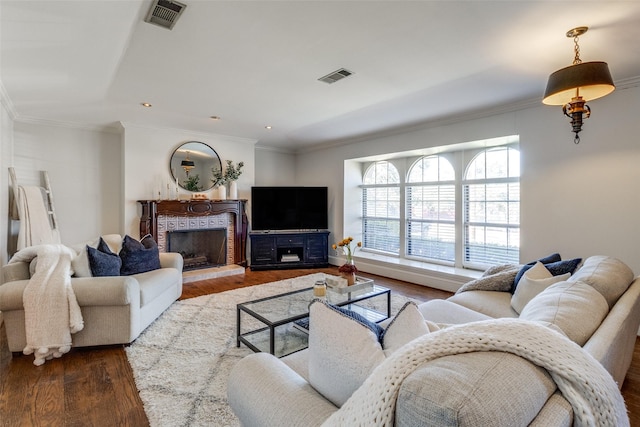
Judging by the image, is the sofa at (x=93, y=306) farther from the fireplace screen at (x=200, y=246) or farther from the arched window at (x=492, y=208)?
the arched window at (x=492, y=208)

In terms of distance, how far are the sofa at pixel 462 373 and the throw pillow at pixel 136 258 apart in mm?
2630

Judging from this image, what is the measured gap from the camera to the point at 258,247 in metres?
5.94

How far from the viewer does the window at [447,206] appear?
4422mm

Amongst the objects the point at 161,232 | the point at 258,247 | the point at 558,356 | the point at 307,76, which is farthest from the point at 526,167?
the point at 161,232

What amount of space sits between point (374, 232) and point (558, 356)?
5495 mm

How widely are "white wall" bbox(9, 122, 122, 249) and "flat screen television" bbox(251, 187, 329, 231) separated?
233 centimetres

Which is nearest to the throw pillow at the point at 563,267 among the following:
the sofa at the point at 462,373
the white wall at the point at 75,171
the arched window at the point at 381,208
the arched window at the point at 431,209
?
the sofa at the point at 462,373

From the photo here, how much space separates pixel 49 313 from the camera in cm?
241

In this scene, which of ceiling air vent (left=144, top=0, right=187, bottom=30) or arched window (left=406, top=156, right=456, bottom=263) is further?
arched window (left=406, top=156, right=456, bottom=263)

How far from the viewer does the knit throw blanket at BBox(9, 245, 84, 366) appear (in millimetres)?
2387

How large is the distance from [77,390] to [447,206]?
194 inches

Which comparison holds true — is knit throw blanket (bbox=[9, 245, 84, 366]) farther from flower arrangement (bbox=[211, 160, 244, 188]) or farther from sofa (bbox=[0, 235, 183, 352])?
flower arrangement (bbox=[211, 160, 244, 188])

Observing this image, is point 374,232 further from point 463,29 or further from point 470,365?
point 470,365

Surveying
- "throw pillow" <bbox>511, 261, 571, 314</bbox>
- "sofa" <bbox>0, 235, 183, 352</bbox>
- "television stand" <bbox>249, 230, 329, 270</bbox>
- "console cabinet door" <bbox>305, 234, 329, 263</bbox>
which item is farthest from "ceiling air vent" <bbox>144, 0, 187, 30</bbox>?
"console cabinet door" <bbox>305, 234, 329, 263</bbox>
